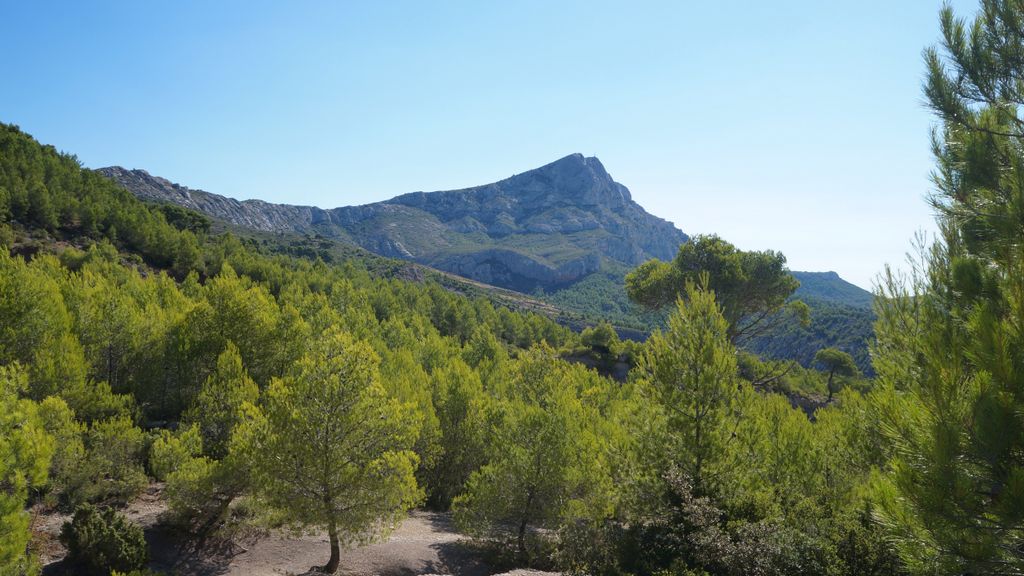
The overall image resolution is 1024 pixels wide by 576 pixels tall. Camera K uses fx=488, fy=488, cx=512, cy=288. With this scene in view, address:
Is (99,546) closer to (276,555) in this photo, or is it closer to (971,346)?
(276,555)

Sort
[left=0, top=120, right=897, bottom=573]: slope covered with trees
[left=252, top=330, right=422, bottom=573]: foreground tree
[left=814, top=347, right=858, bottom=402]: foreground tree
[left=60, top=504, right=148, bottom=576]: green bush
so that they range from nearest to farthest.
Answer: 1. [left=0, top=120, right=897, bottom=573]: slope covered with trees
2. [left=60, top=504, right=148, bottom=576]: green bush
3. [left=252, top=330, right=422, bottom=573]: foreground tree
4. [left=814, top=347, right=858, bottom=402]: foreground tree

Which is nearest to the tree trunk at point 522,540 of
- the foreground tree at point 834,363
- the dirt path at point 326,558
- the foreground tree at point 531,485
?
the foreground tree at point 531,485

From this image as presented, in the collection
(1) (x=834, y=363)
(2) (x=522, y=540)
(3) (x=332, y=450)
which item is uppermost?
(3) (x=332, y=450)

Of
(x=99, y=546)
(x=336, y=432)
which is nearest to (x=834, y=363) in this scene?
(x=336, y=432)

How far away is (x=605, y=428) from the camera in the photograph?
75.7 ft

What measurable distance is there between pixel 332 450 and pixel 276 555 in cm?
596

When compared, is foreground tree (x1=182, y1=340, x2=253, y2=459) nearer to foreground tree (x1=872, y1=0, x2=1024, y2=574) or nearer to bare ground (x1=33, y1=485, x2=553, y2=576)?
bare ground (x1=33, y1=485, x2=553, y2=576)

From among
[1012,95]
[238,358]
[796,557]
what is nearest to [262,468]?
[238,358]

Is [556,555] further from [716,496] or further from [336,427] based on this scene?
[336,427]

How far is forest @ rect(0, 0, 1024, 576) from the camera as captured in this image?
5148 mm

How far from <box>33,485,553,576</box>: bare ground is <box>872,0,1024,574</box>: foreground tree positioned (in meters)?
11.7

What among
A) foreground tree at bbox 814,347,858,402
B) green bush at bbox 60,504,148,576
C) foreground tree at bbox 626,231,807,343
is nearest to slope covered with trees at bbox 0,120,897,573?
green bush at bbox 60,504,148,576

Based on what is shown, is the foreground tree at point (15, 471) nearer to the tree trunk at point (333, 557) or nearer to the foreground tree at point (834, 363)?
the tree trunk at point (333, 557)

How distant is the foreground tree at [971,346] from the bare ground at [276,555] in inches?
460
